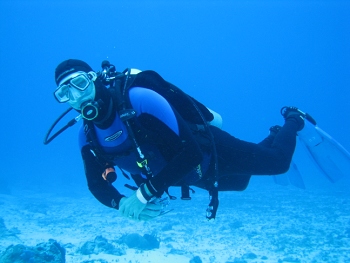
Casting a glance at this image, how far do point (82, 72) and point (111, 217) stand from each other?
509 inches

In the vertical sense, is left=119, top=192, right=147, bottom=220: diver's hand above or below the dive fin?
below

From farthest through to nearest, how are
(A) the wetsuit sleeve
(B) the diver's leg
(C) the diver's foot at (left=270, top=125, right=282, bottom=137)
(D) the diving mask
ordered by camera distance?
(C) the diver's foot at (left=270, top=125, right=282, bottom=137)
(B) the diver's leg
(D) the diving mask
(A) the wetsuit sleeve

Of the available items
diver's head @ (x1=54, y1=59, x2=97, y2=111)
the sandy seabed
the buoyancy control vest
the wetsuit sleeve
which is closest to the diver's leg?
the buoyancy control vest

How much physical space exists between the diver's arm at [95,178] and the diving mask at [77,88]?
861 millimetres

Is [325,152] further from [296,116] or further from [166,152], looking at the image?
[166,152]

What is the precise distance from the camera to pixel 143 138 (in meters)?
3.37

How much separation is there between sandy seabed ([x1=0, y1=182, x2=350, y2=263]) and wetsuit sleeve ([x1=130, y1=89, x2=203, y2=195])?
20.3 ft

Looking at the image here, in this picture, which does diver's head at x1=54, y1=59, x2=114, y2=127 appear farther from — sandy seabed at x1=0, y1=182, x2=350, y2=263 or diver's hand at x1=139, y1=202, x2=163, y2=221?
sandy seabed at x1=0, y1=182, x2=350, y2=263

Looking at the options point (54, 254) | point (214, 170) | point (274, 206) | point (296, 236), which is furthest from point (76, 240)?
point (274, 206)

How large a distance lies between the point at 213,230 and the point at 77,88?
9977mm

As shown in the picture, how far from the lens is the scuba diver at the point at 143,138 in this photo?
3.17 meters

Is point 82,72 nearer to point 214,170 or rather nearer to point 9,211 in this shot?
point 214,170

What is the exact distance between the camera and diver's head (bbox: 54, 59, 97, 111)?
10.7 ft

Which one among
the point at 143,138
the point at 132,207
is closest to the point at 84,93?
the point at 143,138
